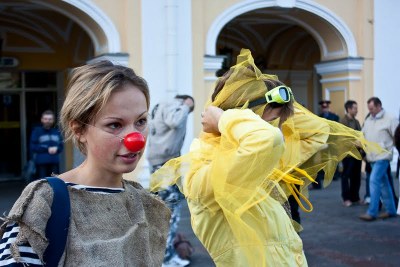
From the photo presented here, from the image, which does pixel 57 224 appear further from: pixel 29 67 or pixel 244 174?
pixel 29 67

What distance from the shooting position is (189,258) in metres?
6.27

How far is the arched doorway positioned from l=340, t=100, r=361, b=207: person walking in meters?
6.48

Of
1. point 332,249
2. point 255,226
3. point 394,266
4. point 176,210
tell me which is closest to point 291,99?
point 255,226

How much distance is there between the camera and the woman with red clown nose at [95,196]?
155cm

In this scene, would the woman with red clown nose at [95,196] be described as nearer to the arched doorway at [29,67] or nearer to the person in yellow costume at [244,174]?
the person in yellow costume at [244,174]

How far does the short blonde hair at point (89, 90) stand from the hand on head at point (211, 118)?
693 mm

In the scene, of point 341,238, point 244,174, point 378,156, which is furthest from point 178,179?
point 378,156

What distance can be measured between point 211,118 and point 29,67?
12.6 metres

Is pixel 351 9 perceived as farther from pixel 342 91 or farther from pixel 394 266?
pixel 394 266

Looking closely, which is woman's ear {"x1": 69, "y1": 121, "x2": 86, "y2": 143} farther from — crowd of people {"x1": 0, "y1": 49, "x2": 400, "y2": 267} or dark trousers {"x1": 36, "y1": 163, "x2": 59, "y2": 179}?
dark trousers {"x1": 36, "y1": 163, "x2": 59, "y2": 179}

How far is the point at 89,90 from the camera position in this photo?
174 centimetres

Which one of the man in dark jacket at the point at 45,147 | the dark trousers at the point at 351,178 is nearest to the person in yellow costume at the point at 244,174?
the man in dark jacket at the point at 45,147

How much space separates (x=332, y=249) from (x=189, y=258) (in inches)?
69.6

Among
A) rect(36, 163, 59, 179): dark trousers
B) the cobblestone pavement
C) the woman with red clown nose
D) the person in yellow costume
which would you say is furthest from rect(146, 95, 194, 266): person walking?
the woman with red clown nose
